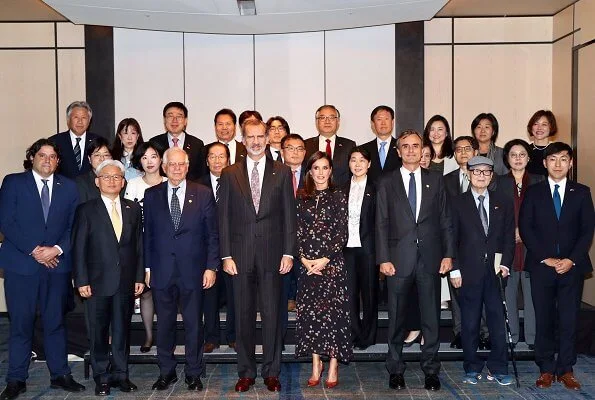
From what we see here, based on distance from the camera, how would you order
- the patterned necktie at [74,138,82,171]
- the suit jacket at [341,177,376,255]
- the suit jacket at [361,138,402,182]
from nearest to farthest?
the suit jacket at [341,177,376,255] < the suit jacket at [361,138,402,182] < the patterned necktie at [74,138,82,171]

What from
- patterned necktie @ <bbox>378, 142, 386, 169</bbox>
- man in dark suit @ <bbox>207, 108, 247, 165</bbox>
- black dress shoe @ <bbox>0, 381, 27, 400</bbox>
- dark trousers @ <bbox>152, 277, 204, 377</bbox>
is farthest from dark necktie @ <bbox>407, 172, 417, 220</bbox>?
black dress shoe @ <bbox>0, 381, 27, 400</bbox>

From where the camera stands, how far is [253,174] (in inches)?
222

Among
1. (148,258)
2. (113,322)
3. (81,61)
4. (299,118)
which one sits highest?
(81,61)

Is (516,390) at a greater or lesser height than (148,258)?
lesser

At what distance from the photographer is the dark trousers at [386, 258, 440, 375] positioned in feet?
18.4

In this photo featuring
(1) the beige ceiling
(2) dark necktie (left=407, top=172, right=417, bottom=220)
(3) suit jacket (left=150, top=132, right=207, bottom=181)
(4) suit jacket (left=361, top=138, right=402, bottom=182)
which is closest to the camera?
(2) dark necktie (left=407, top=172, right=417, bottom=220)

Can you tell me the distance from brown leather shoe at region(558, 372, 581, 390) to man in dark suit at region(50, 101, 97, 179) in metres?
4.25

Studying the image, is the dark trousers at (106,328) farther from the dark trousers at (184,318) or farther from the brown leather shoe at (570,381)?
the brown leather shoe at (570,381)

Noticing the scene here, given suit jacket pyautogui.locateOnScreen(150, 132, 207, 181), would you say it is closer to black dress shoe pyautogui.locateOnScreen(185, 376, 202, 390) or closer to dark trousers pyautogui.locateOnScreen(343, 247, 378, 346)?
dark trousers pyautogui.locateOnScreen(343, 247, 378, 346)

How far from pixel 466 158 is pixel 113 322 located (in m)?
3.14

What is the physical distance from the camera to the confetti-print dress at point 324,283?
18.5 feet

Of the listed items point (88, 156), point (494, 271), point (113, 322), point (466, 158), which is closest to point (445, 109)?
point (466, 158)

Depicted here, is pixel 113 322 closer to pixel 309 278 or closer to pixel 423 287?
pixel 309 278

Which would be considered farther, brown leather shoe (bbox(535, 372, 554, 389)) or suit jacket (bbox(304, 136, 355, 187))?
suit jacket (bbox(304, 136, 355, 187))
